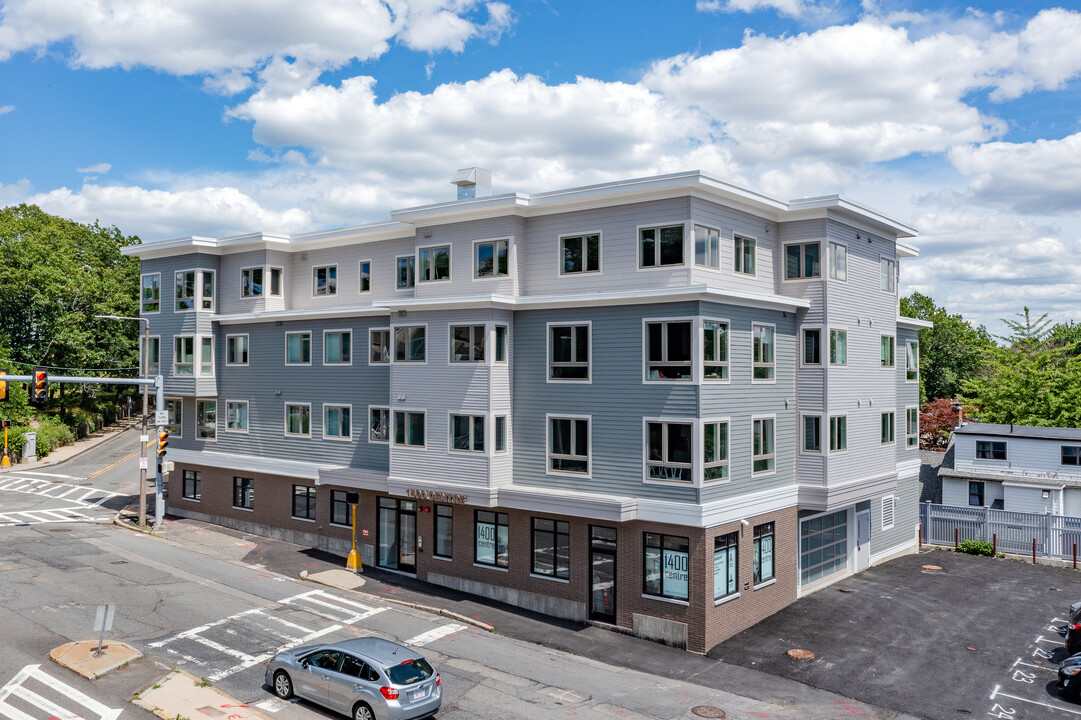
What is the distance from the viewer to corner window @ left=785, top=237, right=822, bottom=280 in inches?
1133

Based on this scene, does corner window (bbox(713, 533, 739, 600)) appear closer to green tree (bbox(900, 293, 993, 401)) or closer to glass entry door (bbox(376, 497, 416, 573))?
glass entry door (bbox(376, 497, 416, 573))

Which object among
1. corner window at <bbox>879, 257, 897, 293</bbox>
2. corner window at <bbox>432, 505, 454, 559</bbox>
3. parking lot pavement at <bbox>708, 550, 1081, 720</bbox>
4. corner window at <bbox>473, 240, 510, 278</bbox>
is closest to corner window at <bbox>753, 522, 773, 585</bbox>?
parking lot pavement at <bbox>708, 550, 1081, 720</bbox>

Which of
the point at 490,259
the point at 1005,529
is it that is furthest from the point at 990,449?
the point at 490,259

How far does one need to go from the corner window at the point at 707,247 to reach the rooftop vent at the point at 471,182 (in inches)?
417

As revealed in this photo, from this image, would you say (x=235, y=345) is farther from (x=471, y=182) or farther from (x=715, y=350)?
(x=715, y=350)

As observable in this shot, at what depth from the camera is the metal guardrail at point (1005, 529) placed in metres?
35.8

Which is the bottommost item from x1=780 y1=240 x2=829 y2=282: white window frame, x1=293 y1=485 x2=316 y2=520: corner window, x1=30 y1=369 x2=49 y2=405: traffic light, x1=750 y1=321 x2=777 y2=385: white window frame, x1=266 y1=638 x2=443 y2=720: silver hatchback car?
x1=266 y1=638 x2=443 y2=720: silver hatchback car

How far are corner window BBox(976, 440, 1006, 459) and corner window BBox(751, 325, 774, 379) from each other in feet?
72.1

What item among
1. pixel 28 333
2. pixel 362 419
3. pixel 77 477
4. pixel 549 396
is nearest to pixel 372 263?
pixel 362 419

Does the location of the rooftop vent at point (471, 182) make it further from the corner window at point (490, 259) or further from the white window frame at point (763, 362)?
the white window frame at point (763, 362)

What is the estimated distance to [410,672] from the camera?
58.2 ft

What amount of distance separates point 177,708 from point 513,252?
56.9 feet

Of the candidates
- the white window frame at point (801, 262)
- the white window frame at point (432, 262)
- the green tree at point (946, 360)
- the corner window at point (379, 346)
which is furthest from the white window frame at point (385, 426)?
the green tree at point (946, 360)

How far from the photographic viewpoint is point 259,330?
38469mm
